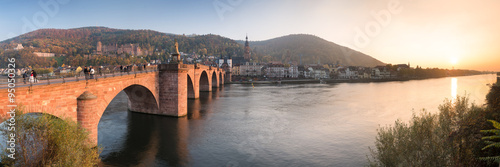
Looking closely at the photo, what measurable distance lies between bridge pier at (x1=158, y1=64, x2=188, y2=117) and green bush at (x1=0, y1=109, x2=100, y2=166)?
15.2 meters

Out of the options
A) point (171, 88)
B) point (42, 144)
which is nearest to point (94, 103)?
point (42, 144)

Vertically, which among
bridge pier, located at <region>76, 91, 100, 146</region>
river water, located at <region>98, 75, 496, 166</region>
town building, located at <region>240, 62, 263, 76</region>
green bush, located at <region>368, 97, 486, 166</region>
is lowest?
river water, located at <region>98, 75, 496, 166</region>

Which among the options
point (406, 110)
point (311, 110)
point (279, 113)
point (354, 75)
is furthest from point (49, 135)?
point (354, 75)

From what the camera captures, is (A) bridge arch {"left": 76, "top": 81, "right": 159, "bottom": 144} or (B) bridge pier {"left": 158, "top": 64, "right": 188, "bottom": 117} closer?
(A) bridge arch {"left": 76, "top": 81, "right": 159, "bottom": 144}

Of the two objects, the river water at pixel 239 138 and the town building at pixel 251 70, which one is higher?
the town building at pixel 251 70

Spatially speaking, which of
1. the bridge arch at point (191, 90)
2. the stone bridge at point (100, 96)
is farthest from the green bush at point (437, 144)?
the bridge arch at point (191, 90)

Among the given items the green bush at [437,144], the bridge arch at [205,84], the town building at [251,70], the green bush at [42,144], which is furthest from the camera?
the town building at [251,70]

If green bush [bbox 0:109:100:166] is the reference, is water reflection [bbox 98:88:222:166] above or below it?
below

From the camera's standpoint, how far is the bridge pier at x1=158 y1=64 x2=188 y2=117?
2619 centimetres

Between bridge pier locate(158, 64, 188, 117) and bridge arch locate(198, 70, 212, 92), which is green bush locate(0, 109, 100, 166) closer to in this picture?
bridge pier locate(158, 64, 188, 117)

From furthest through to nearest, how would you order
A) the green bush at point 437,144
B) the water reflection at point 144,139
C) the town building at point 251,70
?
1. the town building at point 251,70
2. the water reflection at point 144,139
3. the green bush at point 437,144

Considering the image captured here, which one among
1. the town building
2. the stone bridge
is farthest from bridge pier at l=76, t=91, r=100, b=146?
the town building

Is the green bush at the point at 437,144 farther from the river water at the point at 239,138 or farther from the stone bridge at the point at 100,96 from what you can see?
the stone bridge at the point at 100,96

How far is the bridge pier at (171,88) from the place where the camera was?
1031 inches
